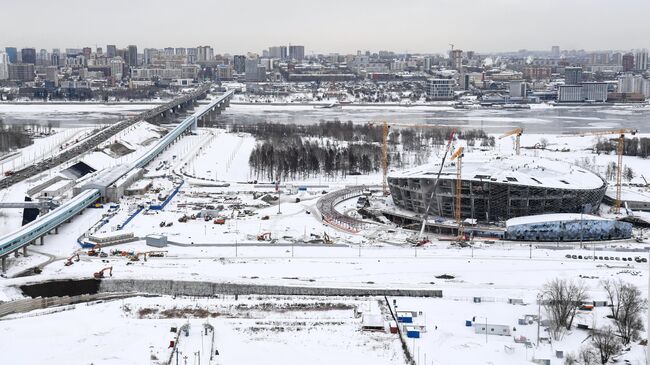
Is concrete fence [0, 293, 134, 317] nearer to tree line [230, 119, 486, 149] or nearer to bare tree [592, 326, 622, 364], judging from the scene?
bare tree [592, 326, 622, 364]

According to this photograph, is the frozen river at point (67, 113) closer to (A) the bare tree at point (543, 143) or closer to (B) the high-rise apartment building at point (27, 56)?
(A) the bare tree at point (543, 143)

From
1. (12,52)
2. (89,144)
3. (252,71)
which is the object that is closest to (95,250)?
(89,144)

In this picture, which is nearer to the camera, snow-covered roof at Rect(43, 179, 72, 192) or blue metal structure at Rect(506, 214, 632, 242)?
blue metal structure at Rect(506, 214, 632, 242)

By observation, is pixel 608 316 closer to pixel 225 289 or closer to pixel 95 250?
pixel 225 289

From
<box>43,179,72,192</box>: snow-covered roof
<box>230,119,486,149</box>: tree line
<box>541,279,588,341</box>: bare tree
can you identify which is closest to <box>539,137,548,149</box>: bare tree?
<box>230,119,486,149</box>: tree line

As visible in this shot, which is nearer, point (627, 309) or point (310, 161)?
point (627, 309)
